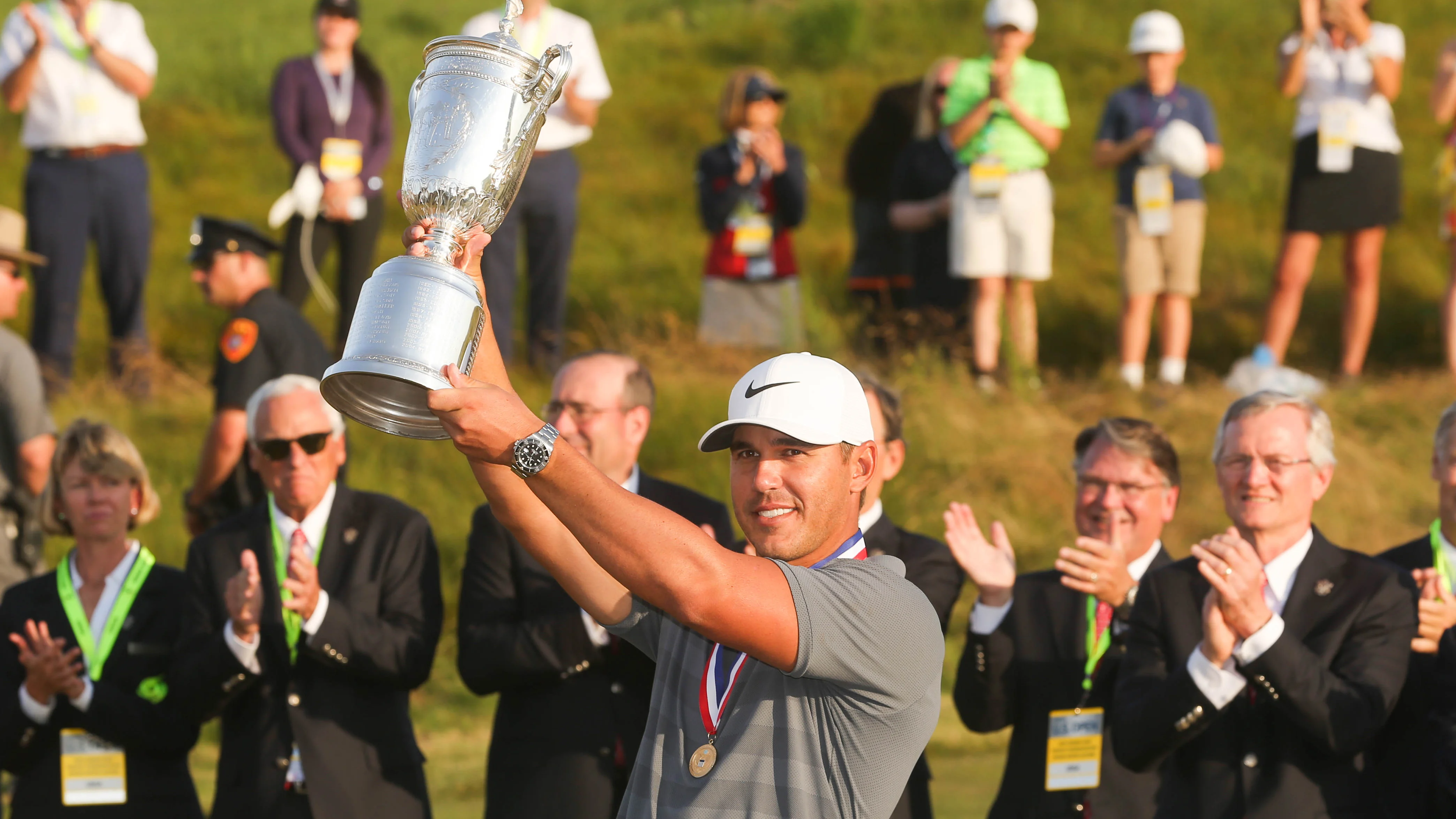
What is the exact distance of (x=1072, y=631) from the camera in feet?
15.8

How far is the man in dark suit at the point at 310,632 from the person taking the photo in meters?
4.77

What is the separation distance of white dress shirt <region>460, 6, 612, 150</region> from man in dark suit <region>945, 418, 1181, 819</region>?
4.59 meters

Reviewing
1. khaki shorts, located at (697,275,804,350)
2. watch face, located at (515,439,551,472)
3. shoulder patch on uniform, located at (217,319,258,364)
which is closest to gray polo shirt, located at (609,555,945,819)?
watch face, located at (515,439,551,472)

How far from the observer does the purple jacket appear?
907cm

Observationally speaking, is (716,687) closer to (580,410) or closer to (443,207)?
(443,207)

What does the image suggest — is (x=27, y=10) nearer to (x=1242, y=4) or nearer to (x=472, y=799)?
(x=472, y=799)

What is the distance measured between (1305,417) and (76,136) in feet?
23.0

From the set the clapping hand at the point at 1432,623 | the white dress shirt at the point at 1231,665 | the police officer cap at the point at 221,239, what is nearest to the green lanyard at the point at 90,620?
the police officer cap at the point at 221,239

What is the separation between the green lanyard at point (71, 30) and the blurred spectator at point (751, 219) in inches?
137

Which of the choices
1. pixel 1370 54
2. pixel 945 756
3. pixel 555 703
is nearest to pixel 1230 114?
pixel 1370 54

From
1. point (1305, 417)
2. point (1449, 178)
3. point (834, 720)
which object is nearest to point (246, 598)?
point (834, 720)

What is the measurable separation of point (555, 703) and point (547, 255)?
5148mm

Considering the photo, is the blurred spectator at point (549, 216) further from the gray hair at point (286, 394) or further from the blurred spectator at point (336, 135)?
the gray hair at point (286, 394)

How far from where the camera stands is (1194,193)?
30.7 feet
